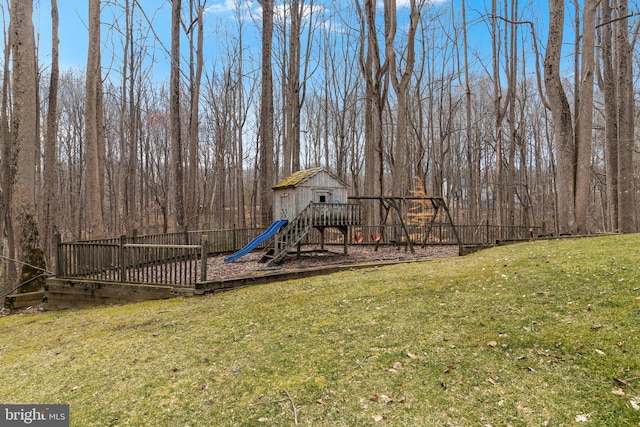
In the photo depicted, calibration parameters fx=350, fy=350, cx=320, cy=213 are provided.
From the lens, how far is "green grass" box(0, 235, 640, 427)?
2.91 meters

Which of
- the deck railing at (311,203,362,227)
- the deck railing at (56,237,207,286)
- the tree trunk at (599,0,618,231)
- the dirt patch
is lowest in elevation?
the dirt patch

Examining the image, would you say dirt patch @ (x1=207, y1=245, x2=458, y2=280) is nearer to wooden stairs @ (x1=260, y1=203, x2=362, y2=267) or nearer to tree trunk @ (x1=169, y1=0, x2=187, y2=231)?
wooden stairs @ (x1=260, y1=203, x2=362, y2=267)

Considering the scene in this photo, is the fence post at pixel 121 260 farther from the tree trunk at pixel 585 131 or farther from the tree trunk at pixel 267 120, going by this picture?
the tree trunk at pixel 585 131

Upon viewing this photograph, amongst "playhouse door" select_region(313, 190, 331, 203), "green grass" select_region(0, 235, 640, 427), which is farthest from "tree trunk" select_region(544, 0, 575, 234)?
"playhouse door" select_region(313, 190, 331, 203)

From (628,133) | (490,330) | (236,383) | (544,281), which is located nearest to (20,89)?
(236,383)

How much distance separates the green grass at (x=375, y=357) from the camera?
2.91 metres

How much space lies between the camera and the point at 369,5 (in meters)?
18.5

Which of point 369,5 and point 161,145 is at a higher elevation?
point 369,5

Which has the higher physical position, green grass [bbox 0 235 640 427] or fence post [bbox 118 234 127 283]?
fence post [bbox 118 234 127 283]

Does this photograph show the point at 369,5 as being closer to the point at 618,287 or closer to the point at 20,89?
the point at 20,89

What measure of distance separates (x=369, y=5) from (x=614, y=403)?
20.1 meters

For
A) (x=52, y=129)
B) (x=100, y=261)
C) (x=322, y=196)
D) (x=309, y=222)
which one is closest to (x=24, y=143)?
(x=100, y=261)

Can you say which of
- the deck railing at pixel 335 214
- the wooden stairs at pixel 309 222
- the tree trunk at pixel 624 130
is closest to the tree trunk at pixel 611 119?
the tree trunk at pixel 624 130

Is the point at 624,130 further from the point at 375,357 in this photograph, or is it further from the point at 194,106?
the point at 194,106
